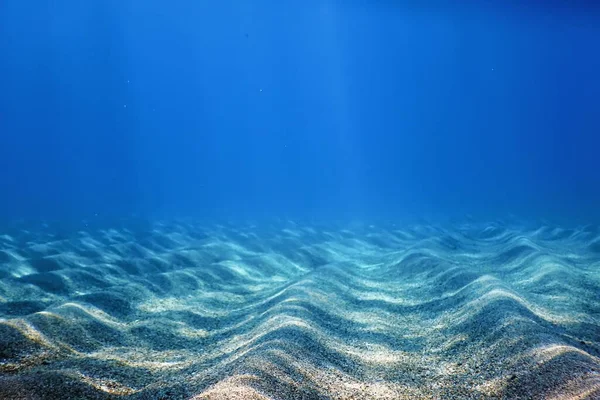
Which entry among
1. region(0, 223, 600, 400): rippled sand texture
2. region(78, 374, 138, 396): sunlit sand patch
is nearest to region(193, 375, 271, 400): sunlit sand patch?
region(0, 223, 600, 400): rippled sand texture

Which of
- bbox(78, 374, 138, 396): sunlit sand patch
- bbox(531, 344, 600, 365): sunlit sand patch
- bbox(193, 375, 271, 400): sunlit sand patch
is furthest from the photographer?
bbox(531, 344, 600, 365): sunlit sand patch

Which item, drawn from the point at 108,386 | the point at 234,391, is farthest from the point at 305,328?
the point at 108,386

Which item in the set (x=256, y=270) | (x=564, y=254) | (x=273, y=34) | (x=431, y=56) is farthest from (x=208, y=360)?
(x=431, y=56)

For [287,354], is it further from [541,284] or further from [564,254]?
[564,254]

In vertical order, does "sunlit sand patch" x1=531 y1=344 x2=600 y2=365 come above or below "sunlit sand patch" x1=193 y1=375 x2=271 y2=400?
above

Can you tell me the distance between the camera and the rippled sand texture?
2883 mm

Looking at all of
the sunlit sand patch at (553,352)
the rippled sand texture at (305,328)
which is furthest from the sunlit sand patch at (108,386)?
the sunlit sand patch at (553,352)

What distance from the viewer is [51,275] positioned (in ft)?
23.7

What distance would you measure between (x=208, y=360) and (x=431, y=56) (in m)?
98.6

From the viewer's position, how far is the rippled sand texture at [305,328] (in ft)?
9.46

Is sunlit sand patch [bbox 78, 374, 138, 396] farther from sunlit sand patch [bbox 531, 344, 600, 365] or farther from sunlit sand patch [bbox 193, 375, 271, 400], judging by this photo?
sunlit sand patch [bbox 531, 344, 600, 365]

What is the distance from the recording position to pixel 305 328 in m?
4.13

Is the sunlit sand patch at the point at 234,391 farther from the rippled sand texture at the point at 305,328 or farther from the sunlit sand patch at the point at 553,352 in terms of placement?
the sunlit sand patch at the point at 553,352

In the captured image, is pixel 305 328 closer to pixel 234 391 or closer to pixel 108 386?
pixel 234 391
